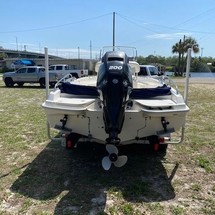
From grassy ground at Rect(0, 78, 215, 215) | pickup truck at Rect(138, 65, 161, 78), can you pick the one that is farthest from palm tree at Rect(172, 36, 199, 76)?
grassy ground at Rect(0, 78, 215, 215)

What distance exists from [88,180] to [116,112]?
122cm

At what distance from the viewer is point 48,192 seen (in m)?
3.65

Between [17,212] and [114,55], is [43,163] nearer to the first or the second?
[17,212]

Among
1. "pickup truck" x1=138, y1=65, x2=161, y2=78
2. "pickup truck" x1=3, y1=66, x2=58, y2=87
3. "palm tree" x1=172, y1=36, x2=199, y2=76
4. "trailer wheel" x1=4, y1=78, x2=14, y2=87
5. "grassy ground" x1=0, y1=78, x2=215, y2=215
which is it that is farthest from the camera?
"palm tree" x1=172, y1=36, x2=199, y2=76

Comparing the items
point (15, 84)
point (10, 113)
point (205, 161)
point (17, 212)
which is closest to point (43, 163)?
point (17, 212)

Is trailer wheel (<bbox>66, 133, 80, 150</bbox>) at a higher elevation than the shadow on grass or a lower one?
higher

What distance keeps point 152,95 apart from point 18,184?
7.56 ft

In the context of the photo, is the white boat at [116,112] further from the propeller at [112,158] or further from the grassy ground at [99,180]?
the grassy ground at [99,180]

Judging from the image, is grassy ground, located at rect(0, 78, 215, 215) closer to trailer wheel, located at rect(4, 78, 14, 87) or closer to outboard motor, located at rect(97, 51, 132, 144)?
outboard motor, located at rect(97, 51, 132, 144)

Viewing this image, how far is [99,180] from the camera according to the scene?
4.01 meters

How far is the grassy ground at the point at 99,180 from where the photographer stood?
3320 millimetres

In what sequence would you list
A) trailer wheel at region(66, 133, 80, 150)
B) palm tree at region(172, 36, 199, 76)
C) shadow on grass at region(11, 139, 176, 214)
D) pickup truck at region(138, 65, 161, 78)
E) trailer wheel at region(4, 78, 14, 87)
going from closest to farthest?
1. shadow on grass at region(11, 139, 176, 214)
2. trailer wheel at region(66, 133, 80, 150)
3. pickup truck at region(138, 65, 161, 78)
4. trailer wheel at region(4, 78, 14, 87)
5. palm tree at region(172, 36, 199, 76)

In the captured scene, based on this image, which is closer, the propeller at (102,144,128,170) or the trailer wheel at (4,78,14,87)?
the propeller at (102,144,128,170)

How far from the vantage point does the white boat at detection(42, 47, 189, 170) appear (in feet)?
11.1
